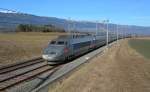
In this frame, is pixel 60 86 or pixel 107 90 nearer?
pixel 107 90

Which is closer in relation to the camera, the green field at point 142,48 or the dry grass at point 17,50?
the dry grass at point 17,50

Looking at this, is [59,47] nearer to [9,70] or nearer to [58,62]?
[58,62]

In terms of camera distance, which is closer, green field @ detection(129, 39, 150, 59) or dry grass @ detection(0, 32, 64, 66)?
dry grass @ detection(0, 32, 64, 66)

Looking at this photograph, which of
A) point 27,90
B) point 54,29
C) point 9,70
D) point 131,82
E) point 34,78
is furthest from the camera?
point 54,29

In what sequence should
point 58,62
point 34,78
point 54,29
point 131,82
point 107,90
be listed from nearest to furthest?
1. point 107,90
2. point 131,82
3. point 34,78
4. point 58,62
5. point 54,29

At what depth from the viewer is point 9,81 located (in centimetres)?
1969

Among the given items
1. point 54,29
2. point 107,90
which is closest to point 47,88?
point 107,90

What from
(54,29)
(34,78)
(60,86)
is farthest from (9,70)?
(54,29)

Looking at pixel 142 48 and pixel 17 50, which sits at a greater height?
pixel 17 50

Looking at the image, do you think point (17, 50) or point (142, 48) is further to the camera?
point (142, 48)

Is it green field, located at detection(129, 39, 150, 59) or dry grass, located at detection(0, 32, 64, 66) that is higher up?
dry grass, located at detection(0, 32, 64, 66)

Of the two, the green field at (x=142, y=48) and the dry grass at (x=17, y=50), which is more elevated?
the dry grass at (x=17, y=50)

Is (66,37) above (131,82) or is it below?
above

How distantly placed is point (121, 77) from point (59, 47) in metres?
11.2
